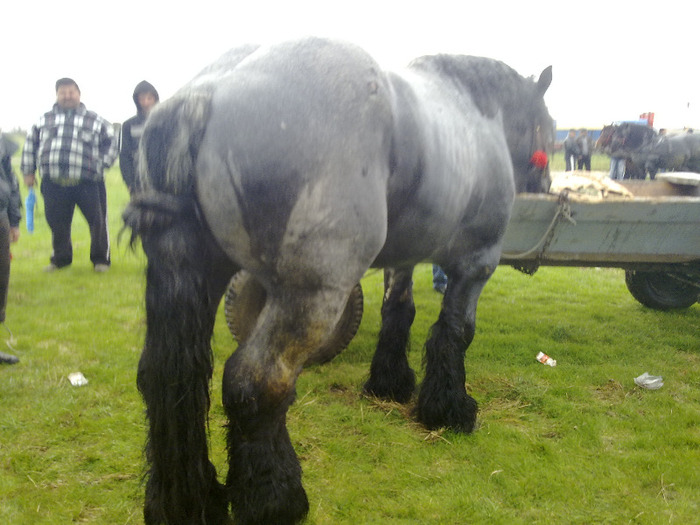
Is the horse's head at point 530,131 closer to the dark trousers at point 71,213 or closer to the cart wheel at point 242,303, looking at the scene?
the cart wheel at point 242,303

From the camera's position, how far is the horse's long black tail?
72.2 inches

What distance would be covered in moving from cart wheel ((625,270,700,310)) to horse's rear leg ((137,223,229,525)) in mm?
4898

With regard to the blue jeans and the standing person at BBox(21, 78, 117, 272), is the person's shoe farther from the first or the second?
the blue jeans

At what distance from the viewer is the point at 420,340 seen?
464cm

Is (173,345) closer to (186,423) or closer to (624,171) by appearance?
(186,423)

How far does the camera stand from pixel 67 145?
19.3 ft

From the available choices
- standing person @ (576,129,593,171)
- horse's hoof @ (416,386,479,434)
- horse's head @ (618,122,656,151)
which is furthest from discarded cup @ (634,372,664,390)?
standing person @ (576,129,593,171)

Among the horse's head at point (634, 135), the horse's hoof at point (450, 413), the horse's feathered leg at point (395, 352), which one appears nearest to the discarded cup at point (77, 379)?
the horse's feathered leg at point (395, 352)

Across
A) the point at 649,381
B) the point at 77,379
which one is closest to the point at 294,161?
the point at 77,379

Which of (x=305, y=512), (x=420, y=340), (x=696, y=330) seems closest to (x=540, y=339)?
(x=420, y=340)

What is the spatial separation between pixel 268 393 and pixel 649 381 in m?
3.14

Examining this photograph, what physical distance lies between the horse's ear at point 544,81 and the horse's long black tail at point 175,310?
8.15 ft

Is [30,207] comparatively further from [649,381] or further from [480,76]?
[649,381]

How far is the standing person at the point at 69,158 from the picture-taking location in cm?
588
